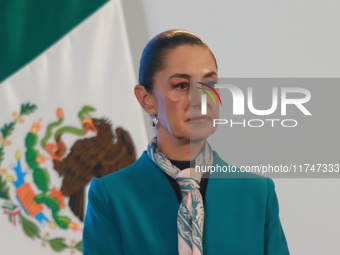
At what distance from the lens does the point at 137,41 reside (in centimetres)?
236

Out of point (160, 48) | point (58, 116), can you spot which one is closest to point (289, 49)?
point (160, 48)

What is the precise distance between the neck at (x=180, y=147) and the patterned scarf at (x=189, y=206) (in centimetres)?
1

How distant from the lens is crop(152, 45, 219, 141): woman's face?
101 centimetres

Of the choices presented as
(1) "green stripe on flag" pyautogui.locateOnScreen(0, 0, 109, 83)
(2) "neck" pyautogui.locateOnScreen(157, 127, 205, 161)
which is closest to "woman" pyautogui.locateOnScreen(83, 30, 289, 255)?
(2) "neck" pyautogui.locateOnScreen(157, 127, 205, 161)

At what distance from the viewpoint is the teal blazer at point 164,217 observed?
3.34 ft

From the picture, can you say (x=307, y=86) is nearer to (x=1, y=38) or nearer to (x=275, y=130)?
(x=275, y=130)

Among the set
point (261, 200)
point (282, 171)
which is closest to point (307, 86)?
point (282, 171)

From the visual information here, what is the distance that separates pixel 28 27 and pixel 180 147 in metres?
1.59

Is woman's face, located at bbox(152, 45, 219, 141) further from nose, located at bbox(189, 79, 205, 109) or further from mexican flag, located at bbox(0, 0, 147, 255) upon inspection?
mexican flag, located at bbox(0, 0, 147, 255)

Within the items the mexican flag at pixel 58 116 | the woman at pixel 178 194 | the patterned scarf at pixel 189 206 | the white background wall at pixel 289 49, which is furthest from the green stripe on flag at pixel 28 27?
the patterned scarf at pixel 189 206

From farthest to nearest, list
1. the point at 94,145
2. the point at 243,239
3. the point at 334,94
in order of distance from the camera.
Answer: the point at 94,145, the point at 334,94, the point at 243,239

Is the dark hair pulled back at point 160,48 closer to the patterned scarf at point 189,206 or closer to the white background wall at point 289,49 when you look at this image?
the patterned scarf at point 189,206

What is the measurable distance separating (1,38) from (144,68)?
1.49 meters

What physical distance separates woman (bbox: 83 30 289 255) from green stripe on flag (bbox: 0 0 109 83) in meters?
1.36
